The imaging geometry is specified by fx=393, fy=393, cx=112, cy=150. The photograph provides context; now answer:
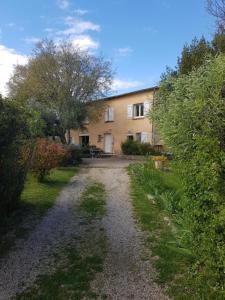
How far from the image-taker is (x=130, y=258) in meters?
6.85

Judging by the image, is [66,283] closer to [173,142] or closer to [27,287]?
[27,287]

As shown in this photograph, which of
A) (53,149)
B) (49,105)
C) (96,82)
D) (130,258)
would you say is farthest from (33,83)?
(130,258)

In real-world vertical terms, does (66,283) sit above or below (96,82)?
below

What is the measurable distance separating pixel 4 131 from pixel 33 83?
86.5 feet

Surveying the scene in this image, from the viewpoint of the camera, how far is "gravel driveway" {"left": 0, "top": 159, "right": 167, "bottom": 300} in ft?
18.5

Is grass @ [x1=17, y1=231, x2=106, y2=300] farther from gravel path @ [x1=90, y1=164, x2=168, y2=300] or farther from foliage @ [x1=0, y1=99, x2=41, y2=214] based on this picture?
foliage @ [x1=0, y1=99, x2=41, y2=214]

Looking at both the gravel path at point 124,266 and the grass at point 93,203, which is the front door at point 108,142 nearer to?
the grass at point 93,203

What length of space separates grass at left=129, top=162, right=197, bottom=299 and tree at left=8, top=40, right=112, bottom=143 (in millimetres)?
19551

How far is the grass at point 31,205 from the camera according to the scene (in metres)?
8.41

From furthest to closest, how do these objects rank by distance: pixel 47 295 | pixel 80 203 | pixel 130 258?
1. pixel 80 203
2. pixel 130 258
3. pixel 47 295

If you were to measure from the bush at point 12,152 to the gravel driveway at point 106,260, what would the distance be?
3.47ft

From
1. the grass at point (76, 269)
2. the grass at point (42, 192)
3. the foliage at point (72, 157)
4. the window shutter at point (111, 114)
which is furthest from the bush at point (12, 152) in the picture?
the window shutter at point (111, 114)


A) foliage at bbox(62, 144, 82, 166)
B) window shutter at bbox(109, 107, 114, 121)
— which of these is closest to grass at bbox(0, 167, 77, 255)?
foliage at bbox(62, 144, 82, 166)

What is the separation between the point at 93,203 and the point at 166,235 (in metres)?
4.05
